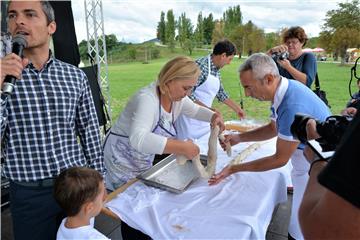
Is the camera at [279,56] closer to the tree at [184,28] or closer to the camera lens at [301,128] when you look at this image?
the camera lens at [301,128]

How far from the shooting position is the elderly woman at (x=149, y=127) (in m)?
1.37

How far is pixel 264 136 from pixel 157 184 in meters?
0.94

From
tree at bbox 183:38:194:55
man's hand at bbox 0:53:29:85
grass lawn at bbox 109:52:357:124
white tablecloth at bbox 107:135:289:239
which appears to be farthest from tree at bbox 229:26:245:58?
man's hand at bbox 0:53:29:85

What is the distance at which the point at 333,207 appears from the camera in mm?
480

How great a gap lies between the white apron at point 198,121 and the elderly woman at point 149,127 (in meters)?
0.89

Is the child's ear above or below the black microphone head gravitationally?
below

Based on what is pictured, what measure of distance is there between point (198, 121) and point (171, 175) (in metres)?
1.13

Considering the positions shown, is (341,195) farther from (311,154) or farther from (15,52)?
(15,52)

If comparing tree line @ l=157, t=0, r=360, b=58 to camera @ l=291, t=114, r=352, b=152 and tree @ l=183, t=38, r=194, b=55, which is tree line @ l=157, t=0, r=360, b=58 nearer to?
tree @ l=183, t=38, r=194, b=55

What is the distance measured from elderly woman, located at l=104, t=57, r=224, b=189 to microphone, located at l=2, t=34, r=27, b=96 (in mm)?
582

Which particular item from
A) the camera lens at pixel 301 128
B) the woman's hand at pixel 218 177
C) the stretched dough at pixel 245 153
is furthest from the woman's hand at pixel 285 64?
the camera lens at pixel 301 128

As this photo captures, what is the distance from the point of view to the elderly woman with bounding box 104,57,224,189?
4.49ft

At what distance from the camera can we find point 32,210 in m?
1.24

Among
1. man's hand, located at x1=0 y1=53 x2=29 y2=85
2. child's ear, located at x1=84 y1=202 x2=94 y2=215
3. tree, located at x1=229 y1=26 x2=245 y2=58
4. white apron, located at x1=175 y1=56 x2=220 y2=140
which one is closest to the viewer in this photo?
man's hand, located at x1=0 y1=53 x2=29 y2=85
